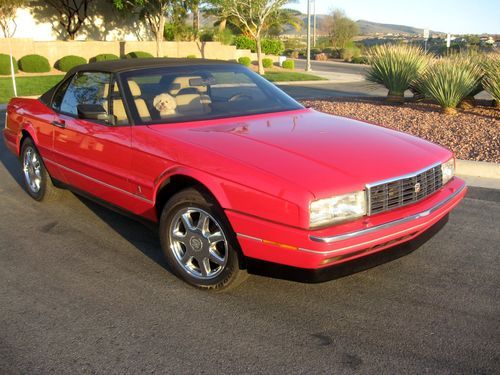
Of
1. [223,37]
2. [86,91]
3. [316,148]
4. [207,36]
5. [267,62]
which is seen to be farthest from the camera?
[207,36]

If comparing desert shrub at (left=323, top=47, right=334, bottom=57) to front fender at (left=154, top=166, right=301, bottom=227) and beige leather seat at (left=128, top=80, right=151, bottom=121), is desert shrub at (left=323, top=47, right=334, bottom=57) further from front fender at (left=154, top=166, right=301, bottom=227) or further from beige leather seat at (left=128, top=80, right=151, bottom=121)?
front fender at (left=154, top=166, right=301, bottom=227)

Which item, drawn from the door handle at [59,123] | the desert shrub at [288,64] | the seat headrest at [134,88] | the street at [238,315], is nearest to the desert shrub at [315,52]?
the desert shrub at [288,64]

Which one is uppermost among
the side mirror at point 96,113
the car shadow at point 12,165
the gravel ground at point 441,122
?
the side mirror at point 96,113

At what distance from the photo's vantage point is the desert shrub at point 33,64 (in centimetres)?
2705

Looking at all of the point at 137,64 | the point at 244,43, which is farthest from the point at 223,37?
the point at 137,64

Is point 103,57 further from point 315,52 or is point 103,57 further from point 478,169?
point 315,52

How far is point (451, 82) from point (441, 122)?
125 centimetres

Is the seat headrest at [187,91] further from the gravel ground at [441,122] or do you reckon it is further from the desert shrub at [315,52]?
the desert shrub at [315,52]

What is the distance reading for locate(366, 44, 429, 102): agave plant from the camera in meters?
13.0

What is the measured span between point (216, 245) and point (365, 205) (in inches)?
42.8

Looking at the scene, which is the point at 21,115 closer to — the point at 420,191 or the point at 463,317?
the point at 420,191

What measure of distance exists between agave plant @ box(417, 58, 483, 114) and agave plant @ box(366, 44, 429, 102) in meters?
0.76

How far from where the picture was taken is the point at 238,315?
364cm

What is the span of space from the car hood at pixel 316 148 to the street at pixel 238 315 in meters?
0.68
